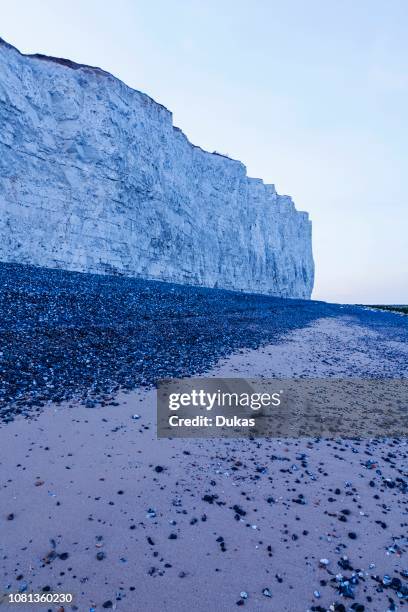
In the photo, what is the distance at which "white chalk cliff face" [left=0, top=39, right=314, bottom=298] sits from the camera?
24.2 meters

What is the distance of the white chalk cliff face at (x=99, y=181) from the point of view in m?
24.2

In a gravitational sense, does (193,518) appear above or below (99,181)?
below

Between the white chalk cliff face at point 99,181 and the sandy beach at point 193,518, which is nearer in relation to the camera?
the sandy beach at point 193,518

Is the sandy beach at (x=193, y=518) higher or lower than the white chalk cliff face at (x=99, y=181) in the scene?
lower

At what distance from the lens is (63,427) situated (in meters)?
5.30

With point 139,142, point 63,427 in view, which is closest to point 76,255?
point 139,142

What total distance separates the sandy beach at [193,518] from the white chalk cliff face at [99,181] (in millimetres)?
21149

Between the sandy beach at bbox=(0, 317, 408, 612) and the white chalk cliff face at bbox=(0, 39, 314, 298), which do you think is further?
the white chalk cliff face at bbox=(0, 39, 314, 298)

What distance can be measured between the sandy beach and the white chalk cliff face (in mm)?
21149

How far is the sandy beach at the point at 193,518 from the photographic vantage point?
2893mm

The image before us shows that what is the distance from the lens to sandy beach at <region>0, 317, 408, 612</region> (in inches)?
114

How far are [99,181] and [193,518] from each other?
1154 inches

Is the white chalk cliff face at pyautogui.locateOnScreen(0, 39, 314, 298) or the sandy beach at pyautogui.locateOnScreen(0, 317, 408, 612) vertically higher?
the white chalk cliff face at pyautogui.locateOnScreen(0, 39, 314, 298)

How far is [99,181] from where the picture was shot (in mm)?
28891
